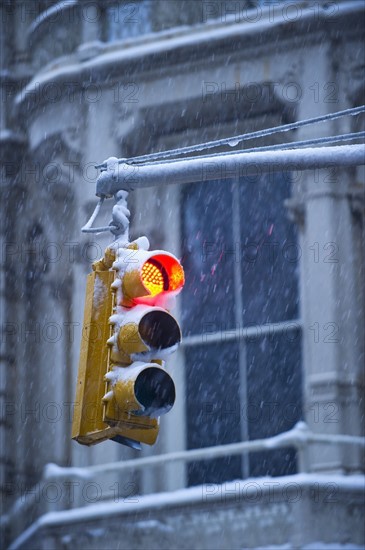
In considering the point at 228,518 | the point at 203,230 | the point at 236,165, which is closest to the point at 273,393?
the point at 228,518

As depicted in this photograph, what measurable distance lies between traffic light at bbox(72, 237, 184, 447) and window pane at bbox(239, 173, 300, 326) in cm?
745

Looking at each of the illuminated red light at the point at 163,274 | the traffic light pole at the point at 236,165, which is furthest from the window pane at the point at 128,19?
the illuminated red light at the point at 163,274

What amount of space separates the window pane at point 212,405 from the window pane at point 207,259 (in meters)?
0.35

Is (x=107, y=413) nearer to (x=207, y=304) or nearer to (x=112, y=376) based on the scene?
(x=112, y=376)

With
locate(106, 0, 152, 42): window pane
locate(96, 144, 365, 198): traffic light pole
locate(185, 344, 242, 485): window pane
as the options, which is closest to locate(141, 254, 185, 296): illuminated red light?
locate(96, 144, 365, 198): traffic light pole

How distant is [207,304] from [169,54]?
2814 millimetres

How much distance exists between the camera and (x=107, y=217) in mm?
16906

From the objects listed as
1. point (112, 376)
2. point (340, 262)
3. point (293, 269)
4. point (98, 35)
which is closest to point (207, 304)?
point (293, 269)

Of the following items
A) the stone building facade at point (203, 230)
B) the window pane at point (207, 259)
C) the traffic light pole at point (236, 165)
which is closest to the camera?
the traffic light pole at point (236, 165)

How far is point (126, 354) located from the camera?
867 centimetres

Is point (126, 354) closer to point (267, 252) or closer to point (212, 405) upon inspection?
point (212, 405)

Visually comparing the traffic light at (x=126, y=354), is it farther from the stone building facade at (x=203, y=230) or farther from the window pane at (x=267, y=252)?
the window pane at (x=267, y=252)

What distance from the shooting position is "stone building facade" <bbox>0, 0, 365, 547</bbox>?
15539 millimetres

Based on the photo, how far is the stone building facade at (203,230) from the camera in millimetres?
15539
